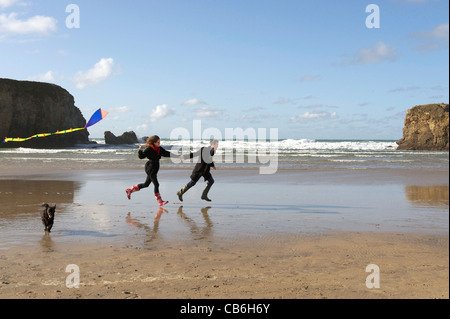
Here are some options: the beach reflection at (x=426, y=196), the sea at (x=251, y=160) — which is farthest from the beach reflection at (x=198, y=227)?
the beach reflection at (x=426, y=196)

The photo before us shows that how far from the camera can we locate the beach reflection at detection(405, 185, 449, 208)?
9750 mm

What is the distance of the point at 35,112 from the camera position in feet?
220

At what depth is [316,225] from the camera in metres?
7.37

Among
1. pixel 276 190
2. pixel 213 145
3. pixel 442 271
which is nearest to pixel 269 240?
pixel 442 271

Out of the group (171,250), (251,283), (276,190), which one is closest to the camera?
(251,283)

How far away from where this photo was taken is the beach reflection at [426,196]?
9.75 meters

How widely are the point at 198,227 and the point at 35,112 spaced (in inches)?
2702

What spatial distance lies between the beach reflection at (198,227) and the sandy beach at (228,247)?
2 centimetres

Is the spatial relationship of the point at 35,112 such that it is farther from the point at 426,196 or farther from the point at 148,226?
the point at 426,196

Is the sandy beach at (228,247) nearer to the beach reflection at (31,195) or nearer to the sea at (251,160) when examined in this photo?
the beach reflection at (31,195)

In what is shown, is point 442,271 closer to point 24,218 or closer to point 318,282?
point 318,282

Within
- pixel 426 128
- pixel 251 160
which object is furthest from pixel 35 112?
pixel 426 128
